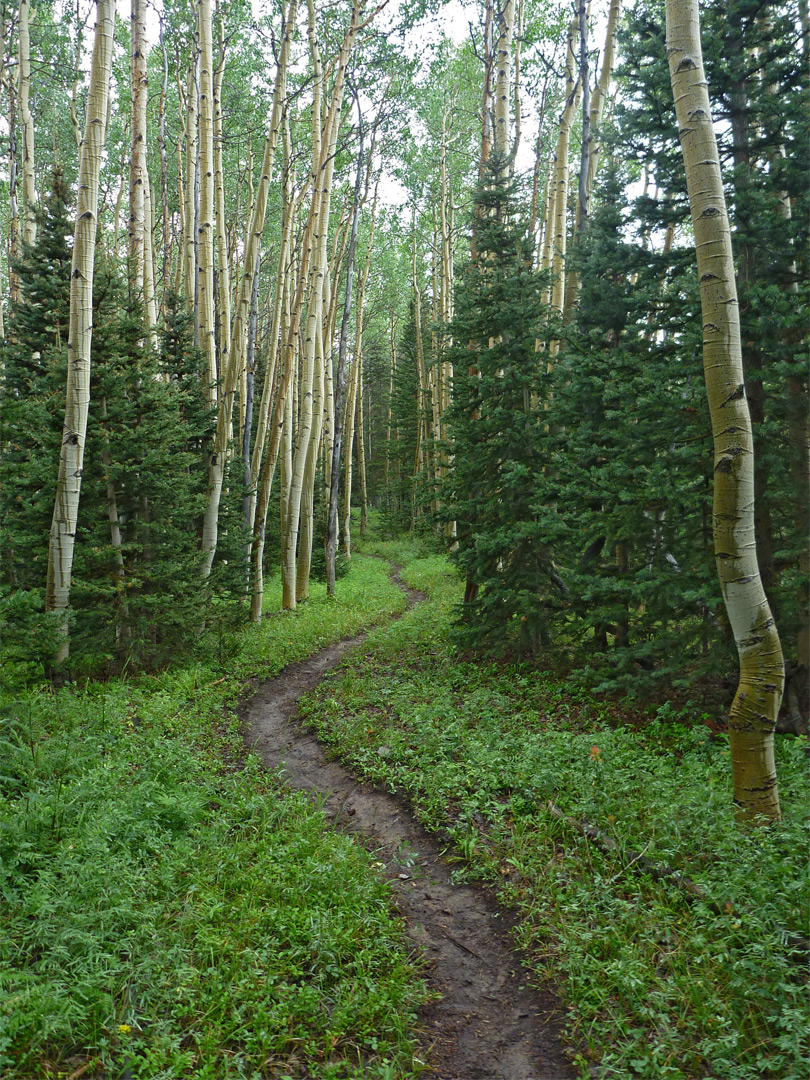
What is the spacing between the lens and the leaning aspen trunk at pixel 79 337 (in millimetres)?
6441

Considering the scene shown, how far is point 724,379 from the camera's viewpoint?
13.3ft

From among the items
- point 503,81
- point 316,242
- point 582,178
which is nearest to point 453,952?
point 582,178

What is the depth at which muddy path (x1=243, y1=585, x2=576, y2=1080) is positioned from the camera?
3158mm

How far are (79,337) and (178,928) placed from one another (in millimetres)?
6106

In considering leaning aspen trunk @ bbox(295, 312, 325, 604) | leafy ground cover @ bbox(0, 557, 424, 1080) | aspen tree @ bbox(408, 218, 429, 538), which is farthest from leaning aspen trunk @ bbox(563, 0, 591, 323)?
aspen tree @ bbox(408, 218, 429, 538)

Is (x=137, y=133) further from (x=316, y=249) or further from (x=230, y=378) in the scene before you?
(x=316, y=249)

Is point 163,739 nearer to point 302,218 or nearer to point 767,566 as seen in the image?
point 767,566

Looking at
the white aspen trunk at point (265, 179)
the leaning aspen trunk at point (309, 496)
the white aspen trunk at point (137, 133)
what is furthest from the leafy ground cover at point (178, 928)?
the leaning aspen trunk at point (309, 496)

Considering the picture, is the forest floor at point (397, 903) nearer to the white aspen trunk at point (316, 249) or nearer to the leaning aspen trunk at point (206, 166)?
the leaning aspen trunk at point (206, 166)

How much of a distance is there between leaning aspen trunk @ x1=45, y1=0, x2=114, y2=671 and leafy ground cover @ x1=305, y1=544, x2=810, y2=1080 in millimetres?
3556

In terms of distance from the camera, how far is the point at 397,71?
15.3 m

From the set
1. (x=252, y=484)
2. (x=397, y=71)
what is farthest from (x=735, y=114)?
(x=397, y=71)

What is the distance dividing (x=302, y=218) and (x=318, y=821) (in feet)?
69.8

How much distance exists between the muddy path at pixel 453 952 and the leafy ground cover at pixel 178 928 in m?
0.20
